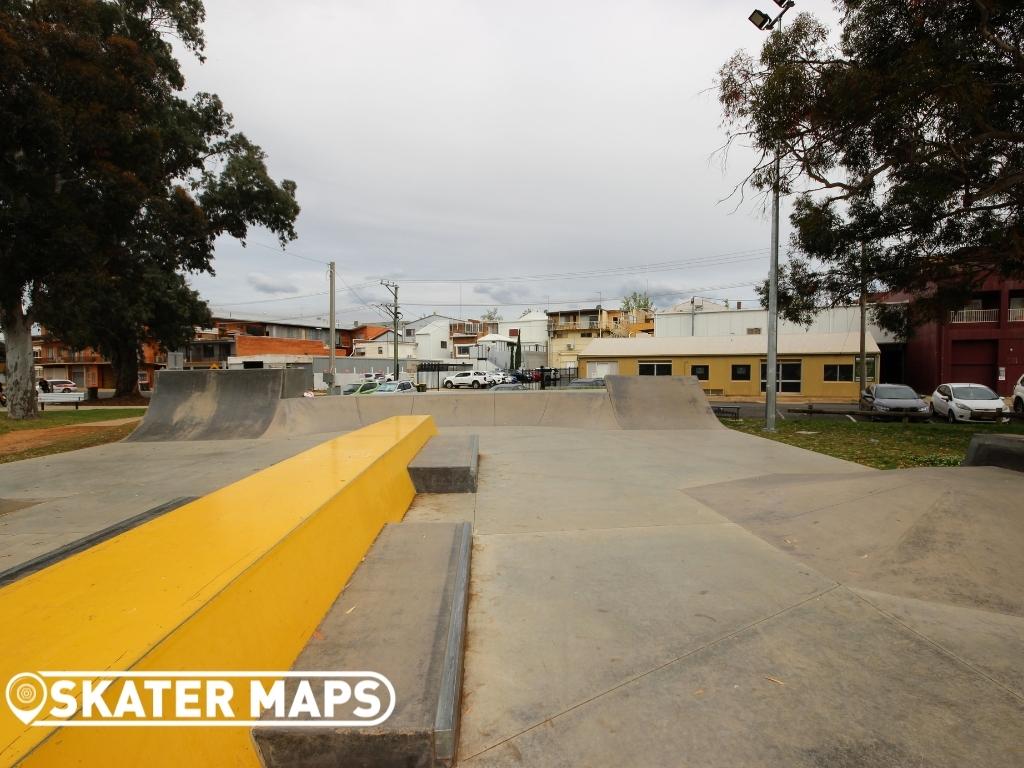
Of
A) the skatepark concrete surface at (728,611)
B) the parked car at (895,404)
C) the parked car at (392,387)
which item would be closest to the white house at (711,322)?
the parked car at (895,404)

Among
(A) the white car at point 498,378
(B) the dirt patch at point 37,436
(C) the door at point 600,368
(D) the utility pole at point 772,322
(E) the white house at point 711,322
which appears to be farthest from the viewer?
(A) the white car at point 498,378

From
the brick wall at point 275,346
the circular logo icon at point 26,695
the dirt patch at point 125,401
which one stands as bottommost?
the dirt patch at point 125,401

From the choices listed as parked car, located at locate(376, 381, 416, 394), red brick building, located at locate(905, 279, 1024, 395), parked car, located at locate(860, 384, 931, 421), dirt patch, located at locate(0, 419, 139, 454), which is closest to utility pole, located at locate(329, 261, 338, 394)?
parked car, located at locate(376, 381, 416, 394)

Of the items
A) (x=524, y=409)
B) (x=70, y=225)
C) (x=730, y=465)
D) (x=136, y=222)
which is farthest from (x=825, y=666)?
(x=136, y=222)

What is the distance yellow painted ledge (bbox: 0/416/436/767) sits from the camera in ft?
5.24

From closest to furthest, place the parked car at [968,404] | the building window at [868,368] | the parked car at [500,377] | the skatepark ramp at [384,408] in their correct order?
1. the skatepark ramp at [384,408]
2. the parked car at [968,404]
3. the building window at [868,368]
4. the parked car at [500,377]

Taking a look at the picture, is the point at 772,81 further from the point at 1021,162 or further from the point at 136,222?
the point at 136,222

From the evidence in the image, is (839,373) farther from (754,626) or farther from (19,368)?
(19,368)

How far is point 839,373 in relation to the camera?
31.2m

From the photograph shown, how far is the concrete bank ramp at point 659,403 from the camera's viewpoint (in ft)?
46.8

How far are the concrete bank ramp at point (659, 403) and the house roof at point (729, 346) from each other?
18.6m

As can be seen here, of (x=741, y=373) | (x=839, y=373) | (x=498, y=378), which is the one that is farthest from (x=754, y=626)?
(x=498, y=378)

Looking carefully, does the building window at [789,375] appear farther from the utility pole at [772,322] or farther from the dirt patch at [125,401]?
the dirt patch at [125,401]

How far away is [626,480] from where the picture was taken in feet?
23.6
